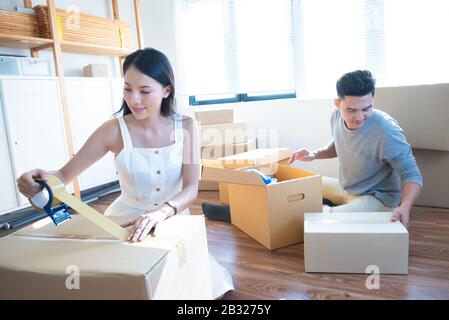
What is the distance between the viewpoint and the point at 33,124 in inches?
91.3

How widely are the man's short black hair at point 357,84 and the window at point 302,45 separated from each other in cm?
115

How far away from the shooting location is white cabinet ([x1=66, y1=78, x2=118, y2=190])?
2.63 m

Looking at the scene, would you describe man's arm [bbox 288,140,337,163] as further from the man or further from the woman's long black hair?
the woman's long black hair

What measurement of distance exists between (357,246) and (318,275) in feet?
0.65

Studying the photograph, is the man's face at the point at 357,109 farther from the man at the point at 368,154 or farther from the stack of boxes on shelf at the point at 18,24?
the stack of boxes on shelf at the point at 18,24

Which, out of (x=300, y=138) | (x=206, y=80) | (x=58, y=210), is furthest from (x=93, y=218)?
(x=206, y=80)

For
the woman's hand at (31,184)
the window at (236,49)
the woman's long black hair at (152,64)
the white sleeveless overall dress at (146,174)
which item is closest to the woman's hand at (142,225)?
the woman's hand at (31,184)

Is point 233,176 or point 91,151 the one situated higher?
point 91,151

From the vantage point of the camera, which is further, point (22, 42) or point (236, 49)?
point (236, 49)

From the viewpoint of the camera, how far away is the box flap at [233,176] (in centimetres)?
153

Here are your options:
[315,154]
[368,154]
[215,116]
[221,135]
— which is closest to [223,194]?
[221,135]

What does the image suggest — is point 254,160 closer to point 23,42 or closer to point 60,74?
point 60,74

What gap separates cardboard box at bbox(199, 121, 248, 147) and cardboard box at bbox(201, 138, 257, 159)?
32mm

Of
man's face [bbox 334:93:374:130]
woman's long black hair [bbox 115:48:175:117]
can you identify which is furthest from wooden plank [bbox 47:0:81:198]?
man's face [bbox 334:93:374:130]
